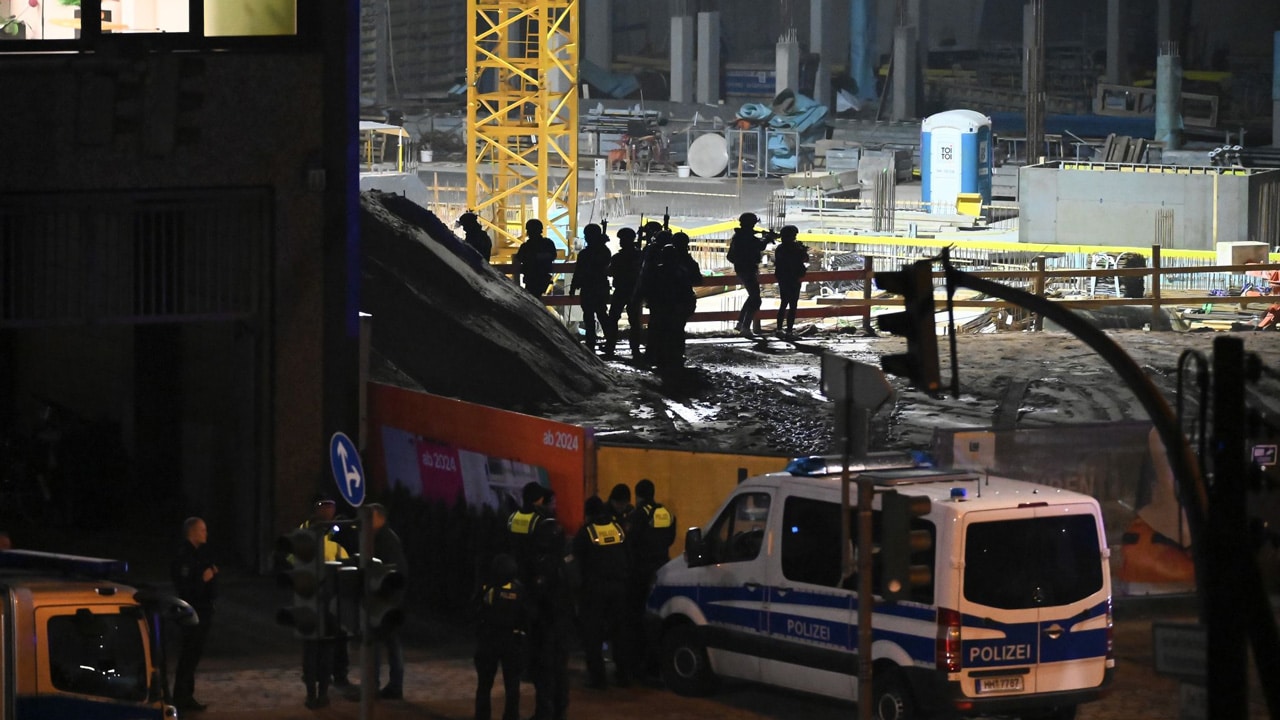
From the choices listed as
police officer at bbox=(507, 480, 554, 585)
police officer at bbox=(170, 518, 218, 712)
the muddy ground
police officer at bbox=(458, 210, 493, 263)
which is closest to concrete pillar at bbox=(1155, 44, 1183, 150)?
the muddy ground

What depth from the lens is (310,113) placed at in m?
16.8

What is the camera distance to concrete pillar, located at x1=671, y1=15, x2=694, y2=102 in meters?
77.1

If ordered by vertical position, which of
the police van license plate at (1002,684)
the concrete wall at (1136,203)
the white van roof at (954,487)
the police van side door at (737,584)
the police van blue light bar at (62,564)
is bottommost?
the police van license plate at (1002,684)

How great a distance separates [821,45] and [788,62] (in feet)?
6.82

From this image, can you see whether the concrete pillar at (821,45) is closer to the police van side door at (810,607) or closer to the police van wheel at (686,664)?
the police van wheel at (686,664)

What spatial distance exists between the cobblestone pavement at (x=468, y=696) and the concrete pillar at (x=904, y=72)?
2456 inches

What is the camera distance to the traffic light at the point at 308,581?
989 centimetres

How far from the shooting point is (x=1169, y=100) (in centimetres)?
6600

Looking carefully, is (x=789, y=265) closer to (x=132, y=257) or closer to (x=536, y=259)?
(x=536, y=259)

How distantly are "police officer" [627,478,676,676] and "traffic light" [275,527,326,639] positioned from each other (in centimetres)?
358

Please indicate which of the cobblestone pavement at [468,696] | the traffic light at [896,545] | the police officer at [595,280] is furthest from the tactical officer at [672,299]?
→ the traffic light at [896,545]

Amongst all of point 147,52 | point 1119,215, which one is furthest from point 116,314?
point 1119,215

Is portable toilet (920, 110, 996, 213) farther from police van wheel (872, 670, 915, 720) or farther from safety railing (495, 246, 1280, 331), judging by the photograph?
police van wheel (872, 670, 915, 720)

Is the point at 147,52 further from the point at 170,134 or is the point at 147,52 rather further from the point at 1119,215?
the point at 1119,215
